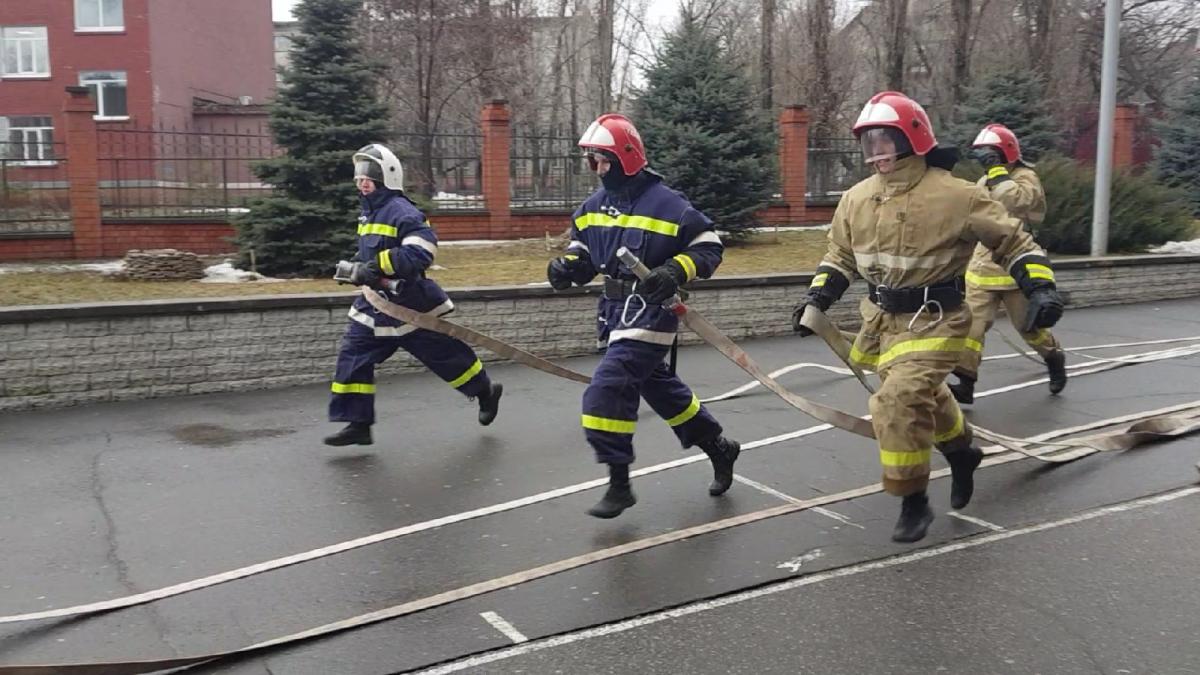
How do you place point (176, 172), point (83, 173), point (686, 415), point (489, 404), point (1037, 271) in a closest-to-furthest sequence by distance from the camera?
point (1037, 271) → point (686, 415) → point (489, 404) → point (83, 173) → point (176, 172)

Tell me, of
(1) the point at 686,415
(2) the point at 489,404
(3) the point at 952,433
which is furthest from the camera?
(2) the point at 489,404

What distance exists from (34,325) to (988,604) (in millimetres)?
7281

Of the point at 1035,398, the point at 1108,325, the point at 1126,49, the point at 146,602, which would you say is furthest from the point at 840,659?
the point at 1126,49

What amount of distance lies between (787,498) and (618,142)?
2.19 m

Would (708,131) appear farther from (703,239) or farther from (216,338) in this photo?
(703,239)

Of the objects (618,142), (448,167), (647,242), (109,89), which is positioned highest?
(109,89)

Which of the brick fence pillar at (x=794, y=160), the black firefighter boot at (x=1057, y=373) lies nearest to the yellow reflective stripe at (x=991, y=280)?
the black firefighter boot at (x=1057, y=373)

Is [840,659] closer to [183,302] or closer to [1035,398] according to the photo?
[1035,398]

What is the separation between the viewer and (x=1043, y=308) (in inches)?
207

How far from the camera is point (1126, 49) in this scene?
40.2 meters

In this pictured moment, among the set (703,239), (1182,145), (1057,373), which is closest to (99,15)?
(1182,145)

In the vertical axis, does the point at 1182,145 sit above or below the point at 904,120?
above

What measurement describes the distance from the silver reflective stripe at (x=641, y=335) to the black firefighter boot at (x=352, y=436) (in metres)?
2.28

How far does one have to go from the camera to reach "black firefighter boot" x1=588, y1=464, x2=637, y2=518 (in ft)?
18.8
